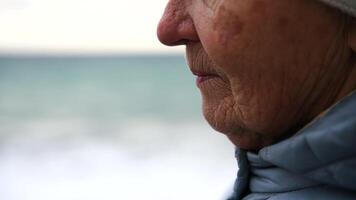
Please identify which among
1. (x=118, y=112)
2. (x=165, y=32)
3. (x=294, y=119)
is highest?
(x=165, y=32)

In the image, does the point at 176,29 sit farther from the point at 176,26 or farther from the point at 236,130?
the point at 236,130

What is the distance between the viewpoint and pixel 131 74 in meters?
29.1

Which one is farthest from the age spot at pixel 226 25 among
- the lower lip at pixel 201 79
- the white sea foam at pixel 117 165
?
the white sea foam at pixel 117 165

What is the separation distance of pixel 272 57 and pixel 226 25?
0.09m

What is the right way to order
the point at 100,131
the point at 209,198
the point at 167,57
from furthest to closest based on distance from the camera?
1. the point at 167,57
2. the point at 100,131
3. the point at 209,198

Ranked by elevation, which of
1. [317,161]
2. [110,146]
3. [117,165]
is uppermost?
[317,161]

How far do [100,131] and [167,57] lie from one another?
23.6 meters

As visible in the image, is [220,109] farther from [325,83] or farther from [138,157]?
[138,157]

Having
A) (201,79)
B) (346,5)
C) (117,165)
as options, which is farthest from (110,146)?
(346,5)

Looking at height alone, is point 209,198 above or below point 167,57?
above

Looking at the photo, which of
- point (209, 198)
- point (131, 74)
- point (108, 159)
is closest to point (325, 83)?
point (209, 198)

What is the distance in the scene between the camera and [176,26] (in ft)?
3.64

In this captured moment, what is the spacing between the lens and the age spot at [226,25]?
1014 mm

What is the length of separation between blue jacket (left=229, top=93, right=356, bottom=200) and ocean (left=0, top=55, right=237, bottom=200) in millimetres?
296
